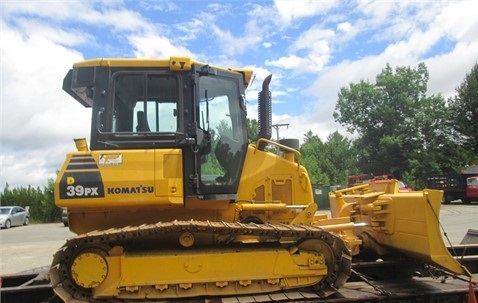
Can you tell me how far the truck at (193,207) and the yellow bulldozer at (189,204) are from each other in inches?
0.5

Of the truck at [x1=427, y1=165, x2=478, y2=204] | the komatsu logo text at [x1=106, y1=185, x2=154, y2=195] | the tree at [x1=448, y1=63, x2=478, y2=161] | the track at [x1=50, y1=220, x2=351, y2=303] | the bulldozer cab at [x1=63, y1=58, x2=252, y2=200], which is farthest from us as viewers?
the tree at [x1=448, y1=63, x2=478, y2=161]

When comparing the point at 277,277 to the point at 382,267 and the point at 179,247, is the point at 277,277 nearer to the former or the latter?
the point at 179,247

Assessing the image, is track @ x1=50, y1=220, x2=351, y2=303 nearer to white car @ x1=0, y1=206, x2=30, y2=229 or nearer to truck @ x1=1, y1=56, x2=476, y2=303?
truck @ x1=1, y1=56, x2=476, y2=303

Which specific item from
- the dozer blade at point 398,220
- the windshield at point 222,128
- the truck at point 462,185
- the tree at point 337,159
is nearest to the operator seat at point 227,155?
the windshield at point 222,128

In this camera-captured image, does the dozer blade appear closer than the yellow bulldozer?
No

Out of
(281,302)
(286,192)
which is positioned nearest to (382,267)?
(286,192)

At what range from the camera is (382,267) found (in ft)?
21.9

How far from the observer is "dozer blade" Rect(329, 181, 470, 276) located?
5.39 metres

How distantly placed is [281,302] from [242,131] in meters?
2.20

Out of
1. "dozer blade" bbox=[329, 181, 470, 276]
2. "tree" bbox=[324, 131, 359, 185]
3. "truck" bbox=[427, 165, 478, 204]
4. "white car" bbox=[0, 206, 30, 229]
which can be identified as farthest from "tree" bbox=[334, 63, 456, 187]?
"dozer blade" bbox=[329, 181, 470, 276]

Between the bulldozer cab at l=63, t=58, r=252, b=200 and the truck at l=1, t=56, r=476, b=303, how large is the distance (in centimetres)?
1

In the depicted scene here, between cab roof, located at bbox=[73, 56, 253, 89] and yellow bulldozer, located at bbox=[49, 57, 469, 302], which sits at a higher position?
cab roof, located at bbox=[73, 56, 253, 89]

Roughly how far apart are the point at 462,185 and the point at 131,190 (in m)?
32.6

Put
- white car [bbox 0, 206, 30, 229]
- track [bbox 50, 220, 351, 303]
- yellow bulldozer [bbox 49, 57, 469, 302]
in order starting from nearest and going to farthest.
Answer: track [bbox 50, 220, 351, 303] → yellow bulldozer [bbox 49, 57, 469, 302] → white car [bbox 0, 206, 30, 229]
